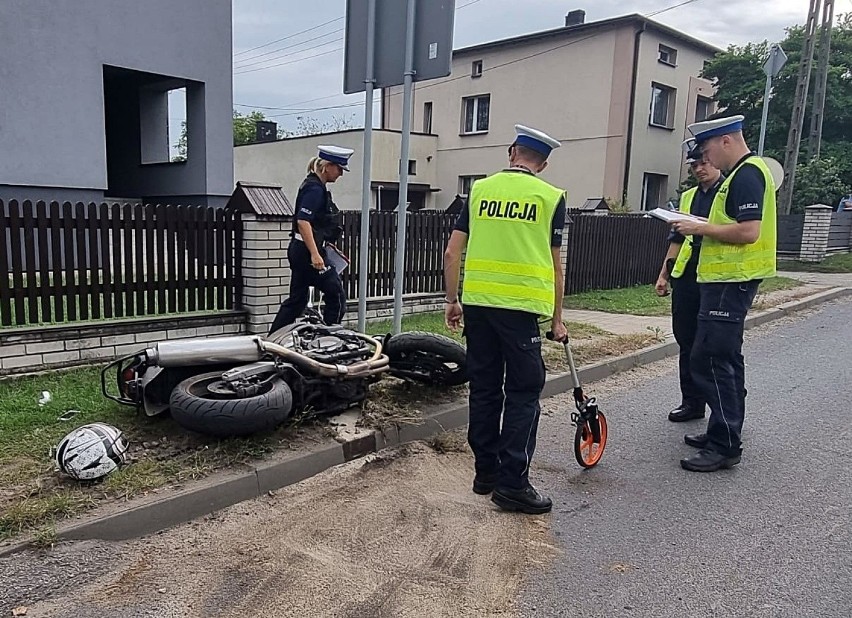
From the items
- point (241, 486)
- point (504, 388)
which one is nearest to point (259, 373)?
point (241, 486)

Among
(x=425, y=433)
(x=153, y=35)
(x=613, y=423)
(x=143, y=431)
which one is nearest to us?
(x=143, y=431)

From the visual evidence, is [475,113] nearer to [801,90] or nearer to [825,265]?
[801,90]

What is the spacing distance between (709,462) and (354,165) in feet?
69.7

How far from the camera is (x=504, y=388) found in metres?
3.53

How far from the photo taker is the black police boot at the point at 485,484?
363 centimetres

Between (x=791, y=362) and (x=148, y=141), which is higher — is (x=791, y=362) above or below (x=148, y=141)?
below

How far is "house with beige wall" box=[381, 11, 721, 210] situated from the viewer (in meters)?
20.8

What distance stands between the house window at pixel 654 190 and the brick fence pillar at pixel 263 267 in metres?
18.7

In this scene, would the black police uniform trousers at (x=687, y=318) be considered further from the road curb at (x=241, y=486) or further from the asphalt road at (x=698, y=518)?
the road curb at (x=241, y=486)

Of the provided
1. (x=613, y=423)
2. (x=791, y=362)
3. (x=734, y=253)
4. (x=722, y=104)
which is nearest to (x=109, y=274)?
(x=613, y=423)

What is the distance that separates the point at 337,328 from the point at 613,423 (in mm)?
2188

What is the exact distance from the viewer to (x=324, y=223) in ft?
17.8

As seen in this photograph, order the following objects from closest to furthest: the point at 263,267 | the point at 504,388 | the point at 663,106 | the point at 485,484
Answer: the point at 504,388, the point at 485,484, the point at 263,267, the point at 663,106

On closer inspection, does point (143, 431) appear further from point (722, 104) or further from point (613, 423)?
point (722, 104)
